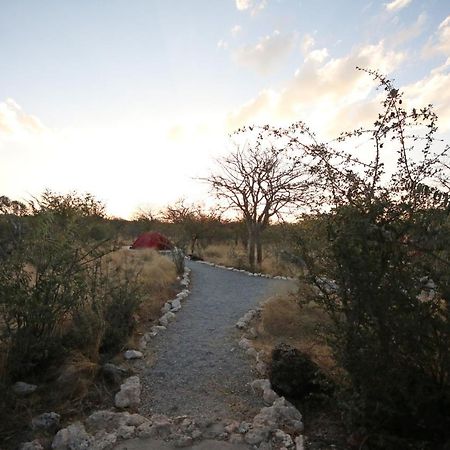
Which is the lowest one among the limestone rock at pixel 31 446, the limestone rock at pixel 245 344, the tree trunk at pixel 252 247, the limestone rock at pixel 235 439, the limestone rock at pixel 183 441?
the limestone rock at pixel 31 446

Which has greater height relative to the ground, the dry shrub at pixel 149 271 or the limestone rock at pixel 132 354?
the dry shrub at pixel 149 271

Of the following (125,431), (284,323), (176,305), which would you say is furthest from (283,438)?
(176,305)

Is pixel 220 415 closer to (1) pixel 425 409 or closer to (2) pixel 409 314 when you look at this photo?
(1) pixel 425 409

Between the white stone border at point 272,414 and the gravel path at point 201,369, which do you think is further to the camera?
the gravel path at point 201,369

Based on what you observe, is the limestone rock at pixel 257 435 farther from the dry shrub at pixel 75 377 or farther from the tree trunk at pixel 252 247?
the tree trunk at pixel 252 247

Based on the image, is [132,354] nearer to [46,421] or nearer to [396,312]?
[46,421]

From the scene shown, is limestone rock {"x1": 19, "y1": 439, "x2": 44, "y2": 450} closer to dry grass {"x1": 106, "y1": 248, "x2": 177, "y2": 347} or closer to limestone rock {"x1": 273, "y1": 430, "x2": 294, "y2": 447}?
limestone rock {"x1": 273, "y1": 430, "x2": 294, "y2": 447}

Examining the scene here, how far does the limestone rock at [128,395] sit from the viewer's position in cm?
419

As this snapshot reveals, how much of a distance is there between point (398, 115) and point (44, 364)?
4.80m

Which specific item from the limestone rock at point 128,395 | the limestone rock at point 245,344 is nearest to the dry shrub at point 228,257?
the limestone rock at point 245,344

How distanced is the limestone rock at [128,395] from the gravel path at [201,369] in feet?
0.33

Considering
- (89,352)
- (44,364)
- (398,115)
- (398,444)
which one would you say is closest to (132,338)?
(89,352)

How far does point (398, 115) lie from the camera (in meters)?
3.41

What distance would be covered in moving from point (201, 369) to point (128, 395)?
3.94 feet
